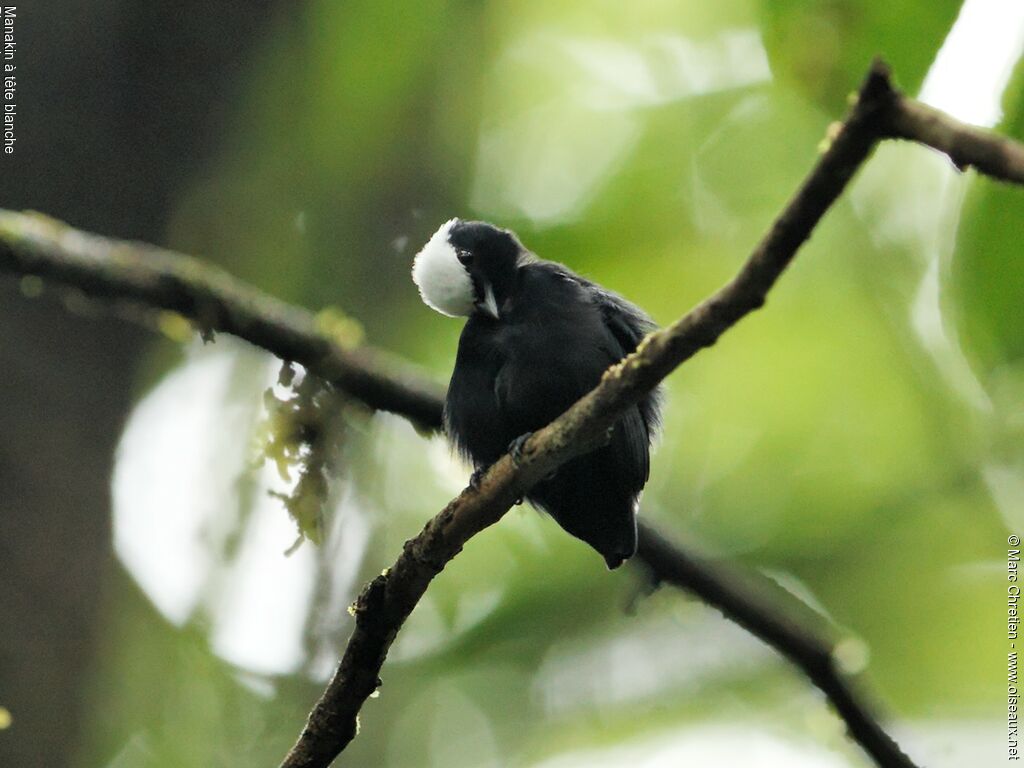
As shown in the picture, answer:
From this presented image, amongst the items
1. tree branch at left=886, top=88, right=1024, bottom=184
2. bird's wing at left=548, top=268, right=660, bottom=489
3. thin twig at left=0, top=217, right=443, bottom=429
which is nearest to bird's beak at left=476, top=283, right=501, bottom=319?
bird's wing at left=548, top=268, right=660, bottom=489

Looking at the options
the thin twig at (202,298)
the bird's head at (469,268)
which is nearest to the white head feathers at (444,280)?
the bird's head at (469,268)

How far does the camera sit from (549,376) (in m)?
3.29

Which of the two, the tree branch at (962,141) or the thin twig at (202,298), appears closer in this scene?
the tree branch at (962,141)

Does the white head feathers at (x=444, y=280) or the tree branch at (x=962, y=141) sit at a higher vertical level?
the tree branch at (x=962, y=141)

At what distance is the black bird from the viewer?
330cm

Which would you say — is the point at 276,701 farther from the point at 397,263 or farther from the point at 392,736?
the point at 397,263

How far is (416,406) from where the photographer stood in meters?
3.87

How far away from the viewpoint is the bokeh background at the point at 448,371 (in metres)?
3.72

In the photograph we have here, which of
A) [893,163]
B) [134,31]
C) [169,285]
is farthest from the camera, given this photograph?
[893,163]

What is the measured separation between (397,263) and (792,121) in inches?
77.2

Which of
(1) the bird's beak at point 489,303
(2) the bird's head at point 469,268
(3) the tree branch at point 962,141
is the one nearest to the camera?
(3) the tree branch at point 962,141

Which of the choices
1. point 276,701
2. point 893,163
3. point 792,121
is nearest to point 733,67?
point 792,121

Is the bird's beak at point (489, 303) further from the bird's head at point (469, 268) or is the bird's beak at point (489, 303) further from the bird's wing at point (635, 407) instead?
the bird's wing at point (635, 407)

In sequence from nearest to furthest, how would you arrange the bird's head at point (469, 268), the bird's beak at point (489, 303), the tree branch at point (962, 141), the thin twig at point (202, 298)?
the tree branch at point (962, 141), the thin twig at point (202, 298), the bird's beak at point (489, 303), the bird's head at point (469, 268)
